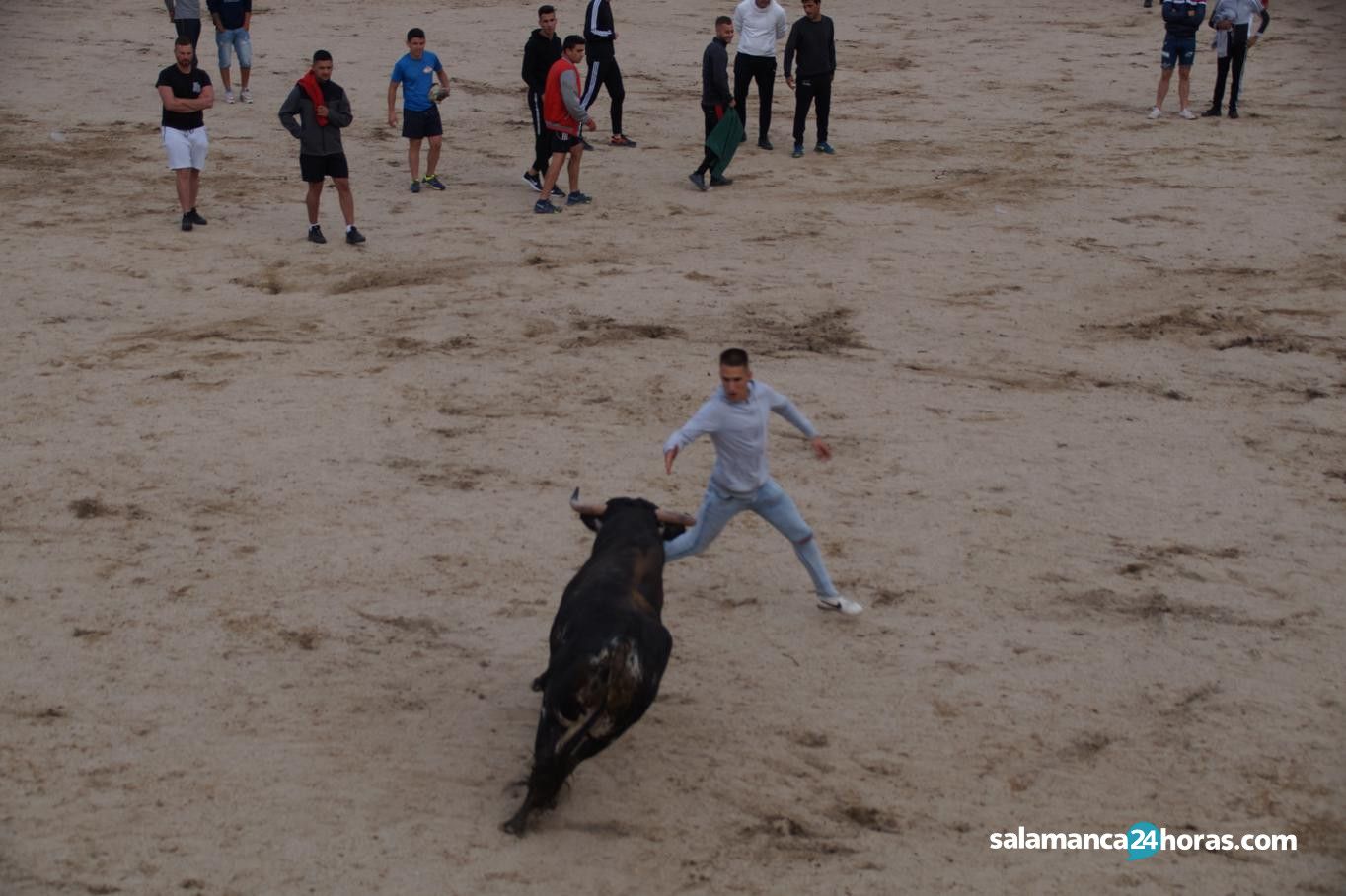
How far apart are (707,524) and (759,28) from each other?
11.3 m

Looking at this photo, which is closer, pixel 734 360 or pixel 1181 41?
pixel 734 360

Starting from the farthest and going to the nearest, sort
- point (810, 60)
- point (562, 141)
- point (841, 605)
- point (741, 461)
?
point (810, 60)
point (562, 141)
point (841, 605)
point (741, 461)

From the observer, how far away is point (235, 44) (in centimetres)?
1864

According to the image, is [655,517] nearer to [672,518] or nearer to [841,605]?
[672,518]

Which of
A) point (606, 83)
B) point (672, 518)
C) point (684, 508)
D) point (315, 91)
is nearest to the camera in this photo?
point (672, 518)

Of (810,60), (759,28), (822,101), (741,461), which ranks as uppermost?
(759,28)

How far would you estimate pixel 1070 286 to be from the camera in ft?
42.8

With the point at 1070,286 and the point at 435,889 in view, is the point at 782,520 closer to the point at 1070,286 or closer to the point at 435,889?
the point at 435,889

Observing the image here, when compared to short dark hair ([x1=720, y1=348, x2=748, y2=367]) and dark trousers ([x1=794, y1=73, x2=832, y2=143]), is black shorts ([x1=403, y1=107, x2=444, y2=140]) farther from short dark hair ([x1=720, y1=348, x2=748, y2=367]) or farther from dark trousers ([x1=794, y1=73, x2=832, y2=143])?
short dark hair ([x1=720, y1=348, x2=748, y2=367])

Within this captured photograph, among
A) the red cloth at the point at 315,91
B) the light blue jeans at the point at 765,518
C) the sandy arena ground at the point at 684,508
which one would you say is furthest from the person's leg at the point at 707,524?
the red cloth at the point at 315,91

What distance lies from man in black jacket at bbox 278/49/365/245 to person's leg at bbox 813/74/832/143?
621cm

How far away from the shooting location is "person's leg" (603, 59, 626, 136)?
17266mm

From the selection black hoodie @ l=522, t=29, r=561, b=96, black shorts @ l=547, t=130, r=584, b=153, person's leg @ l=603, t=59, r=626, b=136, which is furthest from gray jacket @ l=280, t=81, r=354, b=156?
person's leg @ l=603, t=59, r=626, b=136

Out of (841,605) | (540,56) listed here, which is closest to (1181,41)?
(540,56)
